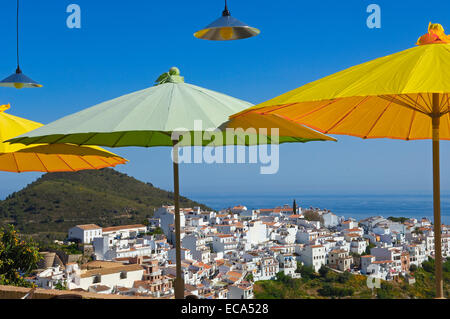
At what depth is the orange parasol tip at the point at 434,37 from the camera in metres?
2.48

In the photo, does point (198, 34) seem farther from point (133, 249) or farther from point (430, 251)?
point (430, 251)

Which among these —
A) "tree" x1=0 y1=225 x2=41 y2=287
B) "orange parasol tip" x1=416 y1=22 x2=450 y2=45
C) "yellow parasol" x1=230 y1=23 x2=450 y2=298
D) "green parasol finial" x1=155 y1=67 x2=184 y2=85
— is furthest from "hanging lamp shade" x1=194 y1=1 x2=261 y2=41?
"tree" x1=0 y1=225 x2=41 y2=287

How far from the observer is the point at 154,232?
149ft

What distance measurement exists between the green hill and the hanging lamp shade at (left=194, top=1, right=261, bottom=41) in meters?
32.0

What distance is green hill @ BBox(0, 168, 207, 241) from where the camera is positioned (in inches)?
1432

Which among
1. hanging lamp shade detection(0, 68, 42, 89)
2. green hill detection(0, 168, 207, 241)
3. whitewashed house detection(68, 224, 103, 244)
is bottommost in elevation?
whitewashed house detection(68, 224, 103, 244)

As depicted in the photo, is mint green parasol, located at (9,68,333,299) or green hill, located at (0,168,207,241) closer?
mint green parasol, located at (9,68,333,299)

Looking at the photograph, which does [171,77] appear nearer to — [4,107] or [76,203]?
[4,107]

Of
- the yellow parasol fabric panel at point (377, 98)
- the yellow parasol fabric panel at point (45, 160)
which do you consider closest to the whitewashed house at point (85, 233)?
the yellow parasol fabric panel at point (45, 160)

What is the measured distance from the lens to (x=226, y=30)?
4125 mm

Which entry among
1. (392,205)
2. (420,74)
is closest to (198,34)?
(420,74)

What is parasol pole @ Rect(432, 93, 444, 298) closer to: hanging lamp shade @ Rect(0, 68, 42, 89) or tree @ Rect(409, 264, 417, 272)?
hanging lamp shade @ Rect(0, 68, 42, 89)

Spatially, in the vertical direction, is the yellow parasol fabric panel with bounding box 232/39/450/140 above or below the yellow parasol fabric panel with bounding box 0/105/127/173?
above
